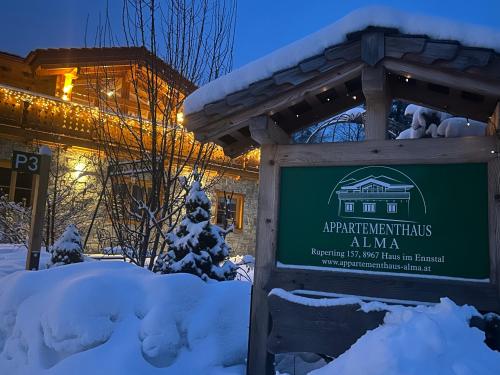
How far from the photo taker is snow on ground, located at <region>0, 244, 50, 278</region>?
8422 mm

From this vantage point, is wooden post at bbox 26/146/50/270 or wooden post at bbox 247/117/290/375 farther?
wooden post at bbox 26/146/50/270

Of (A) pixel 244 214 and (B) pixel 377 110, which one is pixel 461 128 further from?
(A) pixel 244 214

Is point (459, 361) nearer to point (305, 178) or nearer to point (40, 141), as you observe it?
point (305, 178)

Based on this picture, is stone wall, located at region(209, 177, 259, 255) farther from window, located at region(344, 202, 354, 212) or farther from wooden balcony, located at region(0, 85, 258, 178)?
window, located at region(344, 202, 354, 212)

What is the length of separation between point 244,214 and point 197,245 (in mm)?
10692

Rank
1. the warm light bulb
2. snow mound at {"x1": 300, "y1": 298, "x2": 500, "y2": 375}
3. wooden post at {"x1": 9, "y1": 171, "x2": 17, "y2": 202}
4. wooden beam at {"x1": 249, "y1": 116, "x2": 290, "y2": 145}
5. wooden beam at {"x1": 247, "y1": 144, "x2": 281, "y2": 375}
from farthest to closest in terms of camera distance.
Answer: the warm light bulb < wooden post at {"x1": 9, "y1": 171, "x2": 17, "y2": 202} < wooden beam at {"x1": 249, "y1": 116, "x2": 290, "y2": 145} < wooden beam at {"x1": 247, "y1": 144, "x2": 281, "y2": 375} < snow mound at {"x1": 300, "y1": 298, "x2": 500, "y2": 375}

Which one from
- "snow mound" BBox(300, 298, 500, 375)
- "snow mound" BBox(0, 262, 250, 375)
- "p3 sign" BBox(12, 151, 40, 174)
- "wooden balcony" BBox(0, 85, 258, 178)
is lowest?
"snow mound" BBox(0, 262, 250, 375)

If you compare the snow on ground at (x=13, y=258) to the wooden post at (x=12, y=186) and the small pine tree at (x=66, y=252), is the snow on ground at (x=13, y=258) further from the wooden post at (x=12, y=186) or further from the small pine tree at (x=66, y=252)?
the wooden post at (x=12, y=186)

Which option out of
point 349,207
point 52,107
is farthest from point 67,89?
point 349,207

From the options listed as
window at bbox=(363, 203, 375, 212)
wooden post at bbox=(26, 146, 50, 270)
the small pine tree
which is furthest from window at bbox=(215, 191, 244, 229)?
window at bbox=(363, 203, 375, 212)

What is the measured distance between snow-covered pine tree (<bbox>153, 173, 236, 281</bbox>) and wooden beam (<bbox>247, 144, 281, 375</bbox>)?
247 cm

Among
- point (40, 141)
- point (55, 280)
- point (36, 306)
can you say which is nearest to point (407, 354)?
point (36, 306)

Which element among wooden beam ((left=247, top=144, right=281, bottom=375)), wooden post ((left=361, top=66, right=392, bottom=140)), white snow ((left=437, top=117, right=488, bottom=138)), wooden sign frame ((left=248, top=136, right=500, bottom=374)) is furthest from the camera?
white snow ((left=437, top=117, right=488, bottom=138))

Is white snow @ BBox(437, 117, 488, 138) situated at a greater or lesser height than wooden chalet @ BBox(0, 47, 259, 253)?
lesser
